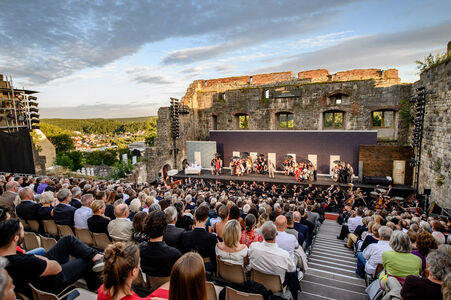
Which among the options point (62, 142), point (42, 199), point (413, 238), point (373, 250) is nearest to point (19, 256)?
point (42, 199)

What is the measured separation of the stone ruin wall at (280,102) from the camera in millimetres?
13320

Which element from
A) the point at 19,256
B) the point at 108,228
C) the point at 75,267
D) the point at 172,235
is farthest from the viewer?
the point at 108,228

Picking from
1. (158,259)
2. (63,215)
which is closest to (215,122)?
(63,215)

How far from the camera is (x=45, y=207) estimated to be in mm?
3850

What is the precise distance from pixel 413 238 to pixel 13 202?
22.4ft

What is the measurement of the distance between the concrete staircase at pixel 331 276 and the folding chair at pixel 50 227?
3.89 metres

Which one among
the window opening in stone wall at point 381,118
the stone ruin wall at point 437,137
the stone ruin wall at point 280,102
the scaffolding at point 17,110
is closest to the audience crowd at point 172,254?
the stone ruin wall at point 437,137

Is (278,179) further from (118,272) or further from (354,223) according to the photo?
(118,272)

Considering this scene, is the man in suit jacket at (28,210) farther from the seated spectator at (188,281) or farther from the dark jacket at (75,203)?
Result: the seated spectator at (188,281)

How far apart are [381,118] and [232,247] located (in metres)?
14.9

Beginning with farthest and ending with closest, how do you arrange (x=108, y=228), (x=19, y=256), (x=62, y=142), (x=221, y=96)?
(x=62, y=142) → (x=221, y=96) → (x=108, y=228) → (x=19, y=256)

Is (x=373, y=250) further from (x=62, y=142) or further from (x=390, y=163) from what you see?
(x=62, y=142)

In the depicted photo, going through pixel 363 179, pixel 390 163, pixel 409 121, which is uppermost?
pixel 409 121

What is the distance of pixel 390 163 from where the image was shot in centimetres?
1187
